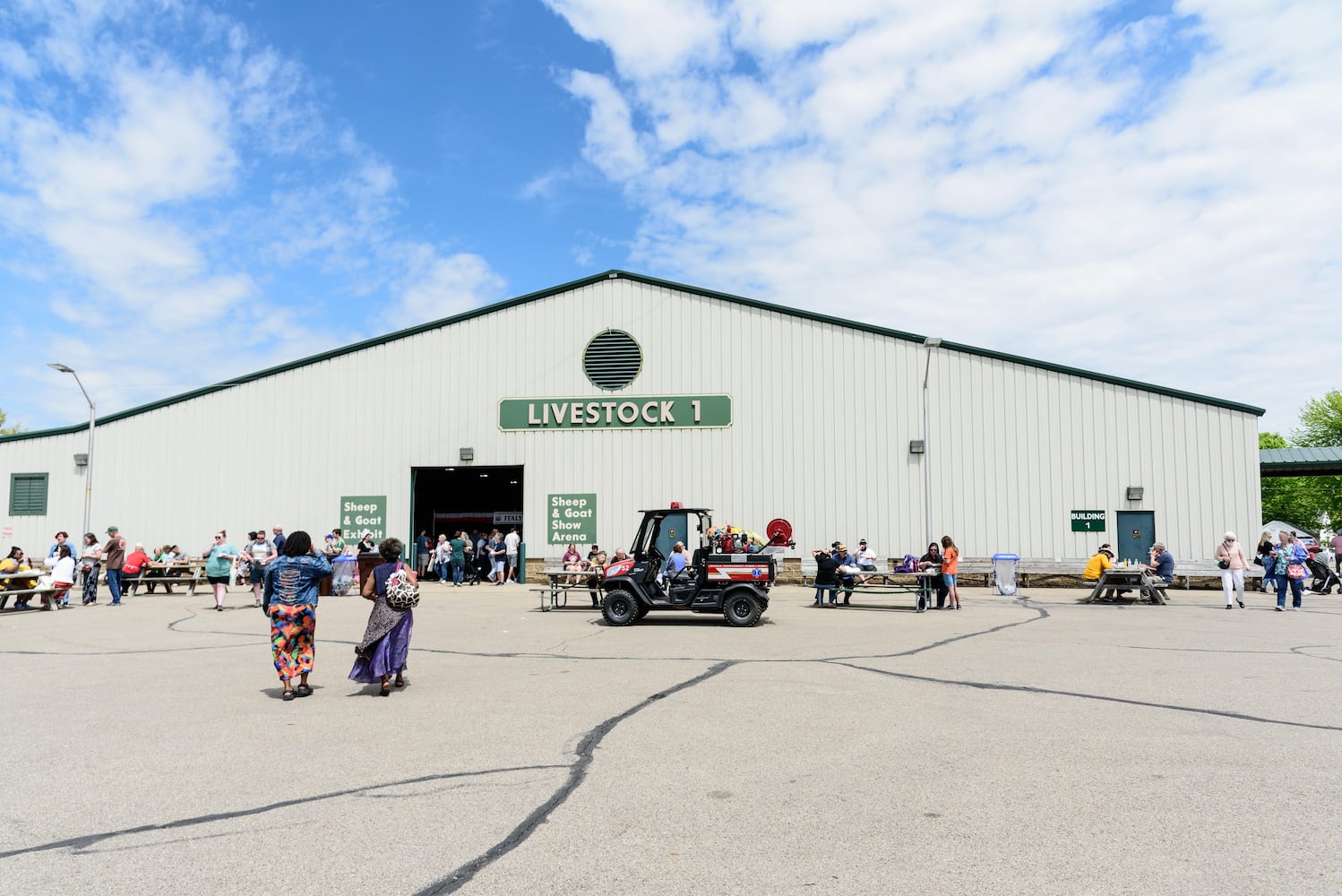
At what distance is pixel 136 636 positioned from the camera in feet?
44.0

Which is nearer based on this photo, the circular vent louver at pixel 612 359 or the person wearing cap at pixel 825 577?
the person wearing cap at pixel 825 577

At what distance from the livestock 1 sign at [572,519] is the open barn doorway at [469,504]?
6.88 meters

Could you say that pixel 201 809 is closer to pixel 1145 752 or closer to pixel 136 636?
pixel 1145 752

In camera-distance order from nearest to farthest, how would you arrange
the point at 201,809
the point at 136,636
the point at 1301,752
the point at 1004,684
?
the point at 201,809 → the point at 1301,752 → the point at 1004,684 → the point at 136,636

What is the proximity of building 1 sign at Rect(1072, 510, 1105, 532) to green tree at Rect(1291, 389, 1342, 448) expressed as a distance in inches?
2084

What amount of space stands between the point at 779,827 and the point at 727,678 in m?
4.65

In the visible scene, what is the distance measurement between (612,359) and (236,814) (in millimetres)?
21816

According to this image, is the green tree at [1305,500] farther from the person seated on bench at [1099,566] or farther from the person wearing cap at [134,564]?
the person wearing cap at [134,564]

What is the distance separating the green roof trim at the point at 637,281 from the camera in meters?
24.0

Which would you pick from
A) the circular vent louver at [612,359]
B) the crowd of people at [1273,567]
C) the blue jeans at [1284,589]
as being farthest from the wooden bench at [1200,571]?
the circular vent louver at [612,359]

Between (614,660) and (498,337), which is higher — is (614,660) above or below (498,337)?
below

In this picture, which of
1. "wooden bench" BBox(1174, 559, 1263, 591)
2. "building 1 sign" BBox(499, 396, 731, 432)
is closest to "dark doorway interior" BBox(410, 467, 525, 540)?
"building 1 sign" BBox(499, 396, 731, 432)

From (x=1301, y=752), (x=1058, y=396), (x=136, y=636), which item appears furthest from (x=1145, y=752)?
(x=1058, y=396)

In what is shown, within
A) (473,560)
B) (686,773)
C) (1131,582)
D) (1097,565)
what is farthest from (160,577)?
(1131,582)
